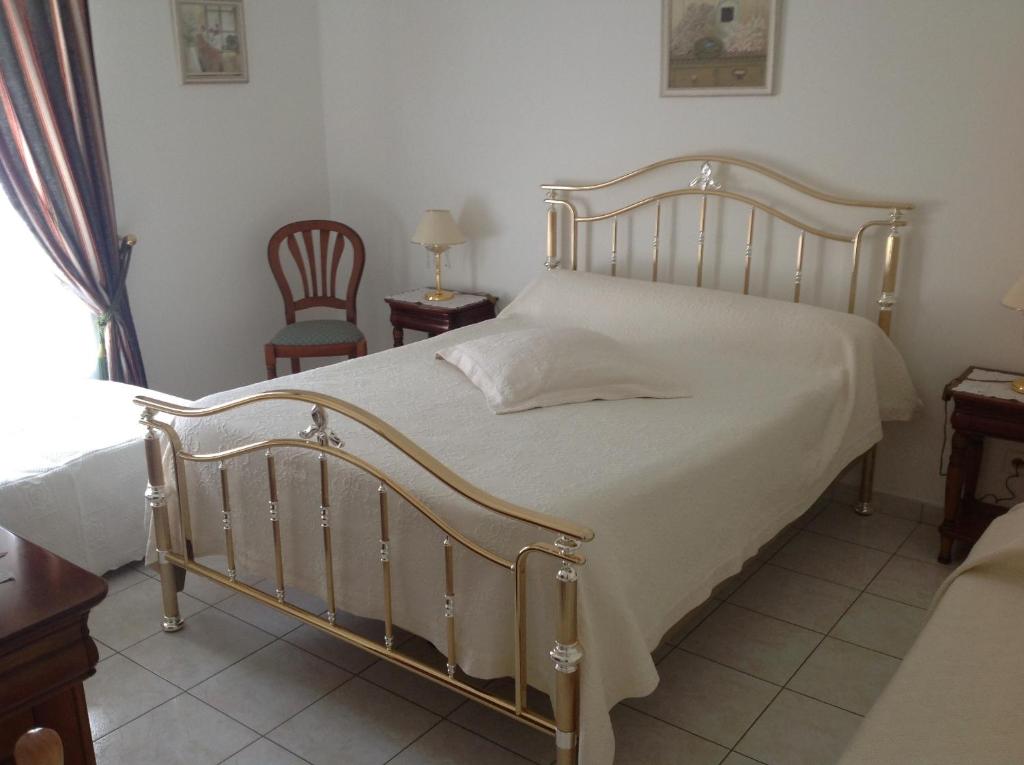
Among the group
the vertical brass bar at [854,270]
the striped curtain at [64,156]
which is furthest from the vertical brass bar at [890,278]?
the striped curtain at [64,156]

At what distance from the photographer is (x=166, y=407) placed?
2740 millimetres

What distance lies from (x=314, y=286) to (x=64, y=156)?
135 cm

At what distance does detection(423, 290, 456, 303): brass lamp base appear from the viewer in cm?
455

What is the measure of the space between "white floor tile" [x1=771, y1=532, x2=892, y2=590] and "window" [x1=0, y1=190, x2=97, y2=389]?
9.93 ft

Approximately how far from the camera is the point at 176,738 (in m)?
2.45

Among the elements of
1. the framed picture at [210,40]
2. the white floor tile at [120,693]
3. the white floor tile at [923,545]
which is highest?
the framed picture at [210,40]

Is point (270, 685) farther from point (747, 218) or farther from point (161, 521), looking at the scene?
point (747, 218)

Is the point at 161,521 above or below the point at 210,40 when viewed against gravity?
below

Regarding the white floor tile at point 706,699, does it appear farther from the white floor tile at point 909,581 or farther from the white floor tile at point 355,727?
the white floor tile at point 909,581

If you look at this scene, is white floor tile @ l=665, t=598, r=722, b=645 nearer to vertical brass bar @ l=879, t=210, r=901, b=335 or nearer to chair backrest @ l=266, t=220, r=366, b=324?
vertical brass bar @ l=879, t=210, r=901, b=335

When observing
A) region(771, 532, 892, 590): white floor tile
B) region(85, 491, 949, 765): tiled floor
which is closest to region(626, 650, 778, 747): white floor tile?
region(85, 491, 949, 765): tiled floor

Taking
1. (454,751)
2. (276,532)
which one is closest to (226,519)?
(276,532)

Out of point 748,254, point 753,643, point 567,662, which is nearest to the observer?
point 567,662

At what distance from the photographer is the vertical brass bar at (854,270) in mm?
3480
